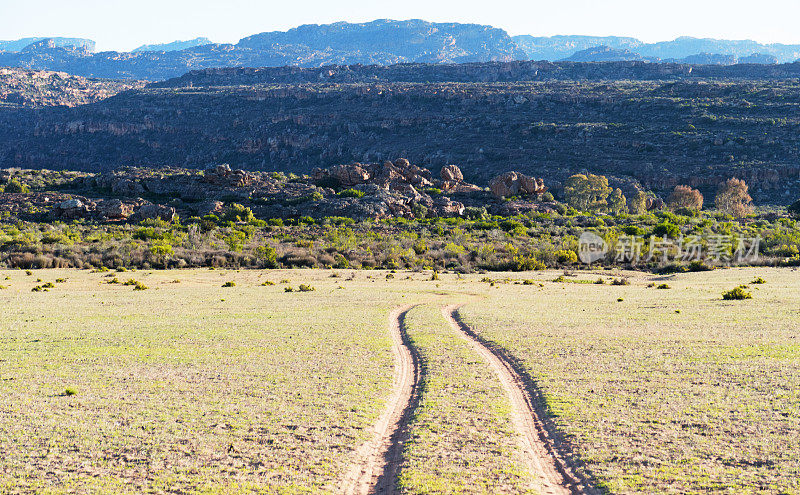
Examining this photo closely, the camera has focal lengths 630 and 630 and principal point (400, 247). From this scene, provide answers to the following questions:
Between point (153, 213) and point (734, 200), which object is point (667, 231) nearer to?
point (734, 200)

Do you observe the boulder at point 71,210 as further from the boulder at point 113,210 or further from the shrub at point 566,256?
the shrub at point 566,256

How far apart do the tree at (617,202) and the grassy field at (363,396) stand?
4661cm

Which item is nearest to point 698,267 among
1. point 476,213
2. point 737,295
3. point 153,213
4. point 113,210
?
point 737,295

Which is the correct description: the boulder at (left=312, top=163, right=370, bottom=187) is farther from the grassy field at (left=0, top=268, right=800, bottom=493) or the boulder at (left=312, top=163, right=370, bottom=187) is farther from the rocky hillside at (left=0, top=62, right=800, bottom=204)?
the grassy field at (left=0, top=268, right=800, bottom=493)

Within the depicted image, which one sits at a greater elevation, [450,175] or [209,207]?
[450,175]

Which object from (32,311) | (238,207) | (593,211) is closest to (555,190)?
(593,211)

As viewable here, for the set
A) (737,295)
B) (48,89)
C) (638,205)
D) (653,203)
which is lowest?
(653,203)

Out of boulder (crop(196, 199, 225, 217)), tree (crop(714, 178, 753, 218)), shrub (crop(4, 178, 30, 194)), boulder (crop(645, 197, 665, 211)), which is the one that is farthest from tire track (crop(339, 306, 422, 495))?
shrub (crop(4, 178, 30, 194))

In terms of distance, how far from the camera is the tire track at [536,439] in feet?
20.1

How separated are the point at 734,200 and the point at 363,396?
207ft

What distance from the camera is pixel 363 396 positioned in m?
8.92

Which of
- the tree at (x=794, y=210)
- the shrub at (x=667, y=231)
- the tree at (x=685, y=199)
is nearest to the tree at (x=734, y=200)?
the tree at (x=685, y=199)

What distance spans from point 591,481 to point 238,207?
5112 centimetres

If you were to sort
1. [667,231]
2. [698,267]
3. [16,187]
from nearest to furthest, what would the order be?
[698,267]
[667,231]
[16,187]
